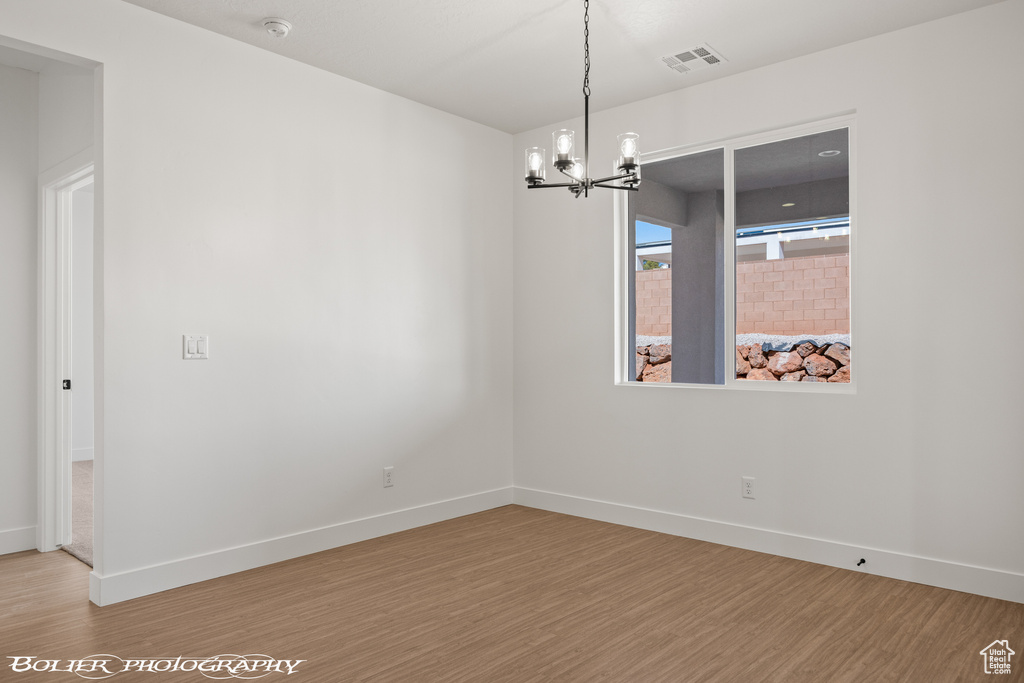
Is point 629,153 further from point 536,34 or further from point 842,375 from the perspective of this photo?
point 842,375

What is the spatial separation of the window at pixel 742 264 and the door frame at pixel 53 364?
3.44 m

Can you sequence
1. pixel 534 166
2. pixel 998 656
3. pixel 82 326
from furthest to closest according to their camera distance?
pixel 82 326, pixel 534 166, pixel 998 656

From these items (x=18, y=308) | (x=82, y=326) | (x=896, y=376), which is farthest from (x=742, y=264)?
(x=82, y=326)

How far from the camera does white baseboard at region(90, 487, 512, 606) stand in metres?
3.12

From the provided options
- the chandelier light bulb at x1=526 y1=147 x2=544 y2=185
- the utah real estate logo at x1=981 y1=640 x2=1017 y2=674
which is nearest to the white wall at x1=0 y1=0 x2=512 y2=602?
the chandelier light bulb at x1=526 y1=147 x2=544 y2=185

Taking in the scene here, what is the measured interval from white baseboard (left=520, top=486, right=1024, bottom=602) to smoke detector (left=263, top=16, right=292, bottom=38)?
338 cm

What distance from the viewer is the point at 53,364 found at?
13.0 feet

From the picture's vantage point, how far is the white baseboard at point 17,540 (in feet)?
12.7

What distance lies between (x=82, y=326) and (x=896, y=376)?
768cm

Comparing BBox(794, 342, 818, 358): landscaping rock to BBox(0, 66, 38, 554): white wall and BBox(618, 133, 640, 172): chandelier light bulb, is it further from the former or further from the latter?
BBox(0, 66, 38, 554): white wall

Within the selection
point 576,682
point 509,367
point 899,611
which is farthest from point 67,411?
point 899,611

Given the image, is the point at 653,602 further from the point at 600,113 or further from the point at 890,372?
the point at 600,113

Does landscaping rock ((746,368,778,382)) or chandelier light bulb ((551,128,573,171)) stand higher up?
chandelier light bulb ((551,128,573,171))

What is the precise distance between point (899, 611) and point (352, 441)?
2946 mm
